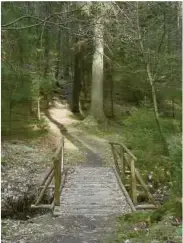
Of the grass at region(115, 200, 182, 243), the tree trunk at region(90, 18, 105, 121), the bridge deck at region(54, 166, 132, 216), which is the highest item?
the tree trunk at region(90, 18, 105, 121)

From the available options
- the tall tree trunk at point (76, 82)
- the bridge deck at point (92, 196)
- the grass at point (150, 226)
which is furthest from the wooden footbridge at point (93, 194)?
the tall tree trunk at point (76, 82)

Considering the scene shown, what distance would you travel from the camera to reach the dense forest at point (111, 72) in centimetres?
823

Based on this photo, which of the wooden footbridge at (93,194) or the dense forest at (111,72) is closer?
the dense forest at (111,72)

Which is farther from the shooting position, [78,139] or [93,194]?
[78,139]

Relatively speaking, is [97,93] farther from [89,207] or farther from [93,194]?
[89,207]

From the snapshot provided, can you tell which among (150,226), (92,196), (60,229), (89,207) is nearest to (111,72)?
(92,196)

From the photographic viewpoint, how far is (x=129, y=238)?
6.45 meters

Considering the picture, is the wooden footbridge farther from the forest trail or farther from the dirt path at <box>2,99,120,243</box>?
the dirt path at <box>2,99,120,243</box>

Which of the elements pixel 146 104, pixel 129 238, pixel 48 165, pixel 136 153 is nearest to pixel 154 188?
pixel 136 153

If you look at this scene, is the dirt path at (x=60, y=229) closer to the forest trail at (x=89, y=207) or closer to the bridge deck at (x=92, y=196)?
the forest trail at (x=89, y=207)

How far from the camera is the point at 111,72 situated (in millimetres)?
23438

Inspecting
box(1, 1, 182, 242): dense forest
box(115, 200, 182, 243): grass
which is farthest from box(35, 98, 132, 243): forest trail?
box(1, 1, 182, 242): dense forest

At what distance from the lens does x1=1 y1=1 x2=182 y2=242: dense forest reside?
27.0 feet

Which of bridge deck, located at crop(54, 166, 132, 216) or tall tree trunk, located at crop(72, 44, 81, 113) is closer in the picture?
bridge deck, located at crop(54, 166, 132, 216)
